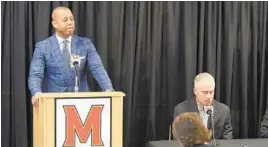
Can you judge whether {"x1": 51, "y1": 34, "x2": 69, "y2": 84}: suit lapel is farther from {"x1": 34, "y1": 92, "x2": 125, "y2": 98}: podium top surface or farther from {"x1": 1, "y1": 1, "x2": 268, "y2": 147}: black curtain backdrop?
{"x1": 1, "y1": 1, "x2": 268, "y2": 147}: black curtain backdrop

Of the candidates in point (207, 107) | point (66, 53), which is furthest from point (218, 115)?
point (66, 53)

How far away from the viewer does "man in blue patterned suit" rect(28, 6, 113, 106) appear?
3721 mm

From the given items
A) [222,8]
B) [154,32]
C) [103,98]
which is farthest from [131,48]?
[103,98]

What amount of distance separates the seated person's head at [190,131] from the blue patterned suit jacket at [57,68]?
116cm

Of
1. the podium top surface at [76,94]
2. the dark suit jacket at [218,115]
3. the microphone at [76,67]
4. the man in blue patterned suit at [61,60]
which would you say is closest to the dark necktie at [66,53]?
the man in blue patterned suit at [61,60]

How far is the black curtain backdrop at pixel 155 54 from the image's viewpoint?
4402 millimetres

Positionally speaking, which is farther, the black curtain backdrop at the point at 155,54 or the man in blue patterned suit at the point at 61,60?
the black curtain backdrop at the point at 155,54

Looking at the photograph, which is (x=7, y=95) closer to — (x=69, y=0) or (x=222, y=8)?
(x=69, y=0)

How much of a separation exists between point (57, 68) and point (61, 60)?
6cm

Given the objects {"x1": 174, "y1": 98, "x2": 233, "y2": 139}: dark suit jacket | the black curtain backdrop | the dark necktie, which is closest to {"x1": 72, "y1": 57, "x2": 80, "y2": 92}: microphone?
the dark necktie

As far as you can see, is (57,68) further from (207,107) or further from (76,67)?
(207,107)

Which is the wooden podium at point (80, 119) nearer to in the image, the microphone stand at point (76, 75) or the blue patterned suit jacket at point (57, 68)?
the microphone stand at point (76, 75)

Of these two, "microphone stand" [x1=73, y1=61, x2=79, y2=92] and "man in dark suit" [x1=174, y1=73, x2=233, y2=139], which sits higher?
"microphone stand" [x1=73, y1=61, x2=79, y2=92]

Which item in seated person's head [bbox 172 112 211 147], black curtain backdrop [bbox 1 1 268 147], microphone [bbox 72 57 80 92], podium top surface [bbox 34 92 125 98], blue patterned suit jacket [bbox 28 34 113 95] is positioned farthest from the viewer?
black curtain backdrop [bbox 1 1 268 147]
